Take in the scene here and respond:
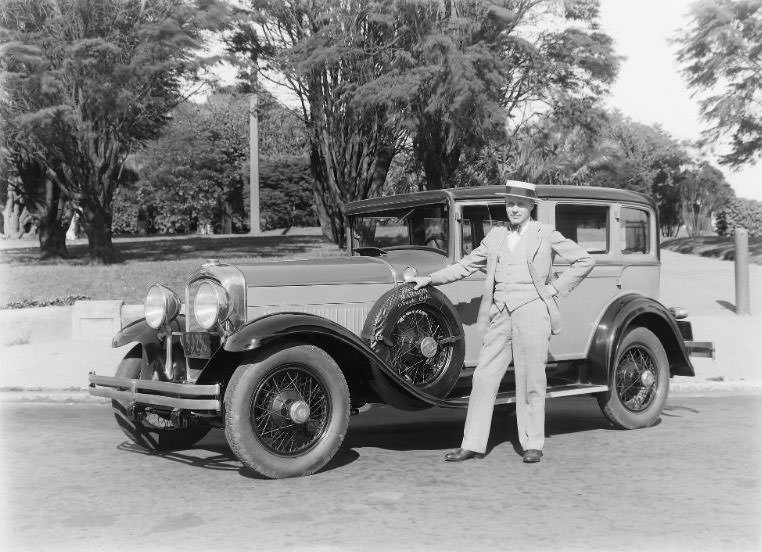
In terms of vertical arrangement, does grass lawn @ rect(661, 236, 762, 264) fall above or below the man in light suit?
above

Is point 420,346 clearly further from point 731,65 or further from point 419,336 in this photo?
point 731,65

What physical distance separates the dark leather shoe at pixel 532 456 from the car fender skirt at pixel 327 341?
559 millimetres

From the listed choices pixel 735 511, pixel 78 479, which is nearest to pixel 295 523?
pixel 78 479

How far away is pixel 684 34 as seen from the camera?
3469 cm

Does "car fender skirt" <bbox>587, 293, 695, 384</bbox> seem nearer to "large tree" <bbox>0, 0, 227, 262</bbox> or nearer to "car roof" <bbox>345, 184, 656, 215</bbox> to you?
"car roof" <bbox>345, 184, 656, 215</bbox>

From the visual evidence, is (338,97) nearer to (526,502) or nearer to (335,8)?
(335,8)

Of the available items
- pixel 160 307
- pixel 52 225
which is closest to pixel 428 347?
pixel 160 307

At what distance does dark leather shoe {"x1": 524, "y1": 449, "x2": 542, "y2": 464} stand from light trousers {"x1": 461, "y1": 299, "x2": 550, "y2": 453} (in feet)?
0.10

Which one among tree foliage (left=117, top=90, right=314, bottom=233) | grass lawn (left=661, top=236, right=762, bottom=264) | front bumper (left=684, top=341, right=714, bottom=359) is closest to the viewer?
front bumper (left=684, top=341, right=714, bottom=359)

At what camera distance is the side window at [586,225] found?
25.4 ft

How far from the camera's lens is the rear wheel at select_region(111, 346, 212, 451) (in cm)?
711

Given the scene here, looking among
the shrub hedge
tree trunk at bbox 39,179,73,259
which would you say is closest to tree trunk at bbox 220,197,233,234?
tree trunk at bbox 39,179,73,259

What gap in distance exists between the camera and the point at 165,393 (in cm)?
611

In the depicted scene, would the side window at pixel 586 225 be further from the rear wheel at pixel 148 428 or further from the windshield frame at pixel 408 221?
the rear wheel at pixel 148 428
